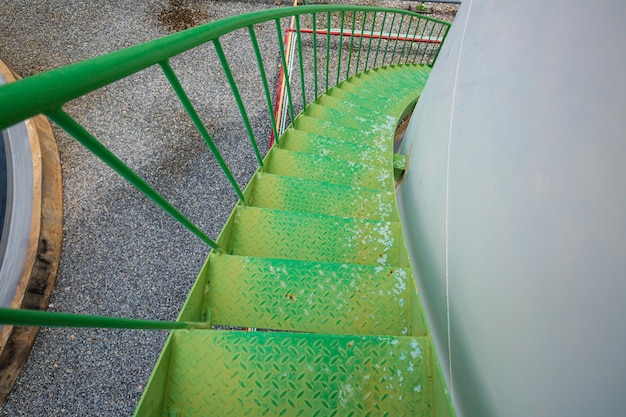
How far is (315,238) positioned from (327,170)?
0.80m

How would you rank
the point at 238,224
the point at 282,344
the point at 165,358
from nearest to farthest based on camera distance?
the point at 165,358
the point at 282,344
the point at 238,224

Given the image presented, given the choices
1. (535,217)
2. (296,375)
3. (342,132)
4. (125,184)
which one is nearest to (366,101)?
(342,132)

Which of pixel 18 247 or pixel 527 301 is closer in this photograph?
pixel 527 301

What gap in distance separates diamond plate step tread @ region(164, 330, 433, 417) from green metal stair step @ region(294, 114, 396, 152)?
2.09 m

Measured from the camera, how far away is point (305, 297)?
144cm

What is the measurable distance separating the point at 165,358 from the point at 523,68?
1511 millimetres

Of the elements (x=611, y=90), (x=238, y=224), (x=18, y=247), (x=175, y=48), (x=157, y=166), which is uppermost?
(x=157, y=166)

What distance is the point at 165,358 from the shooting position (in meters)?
1.05

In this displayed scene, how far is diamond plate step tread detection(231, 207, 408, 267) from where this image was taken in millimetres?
1763

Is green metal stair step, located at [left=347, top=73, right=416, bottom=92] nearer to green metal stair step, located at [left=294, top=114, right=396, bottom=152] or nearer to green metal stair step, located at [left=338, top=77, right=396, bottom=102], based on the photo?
green metal stair step, located at [left=338, top=77, right=396, bottom=102]

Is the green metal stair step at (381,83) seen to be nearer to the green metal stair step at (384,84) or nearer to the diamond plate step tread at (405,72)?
the green metal stair step at (384,84)

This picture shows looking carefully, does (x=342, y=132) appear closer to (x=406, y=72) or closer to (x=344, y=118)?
(x=344, y=118)

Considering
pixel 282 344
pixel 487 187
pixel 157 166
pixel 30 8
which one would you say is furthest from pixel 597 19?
pixel 30 8

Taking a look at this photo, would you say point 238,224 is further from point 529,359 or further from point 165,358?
point 529,359
